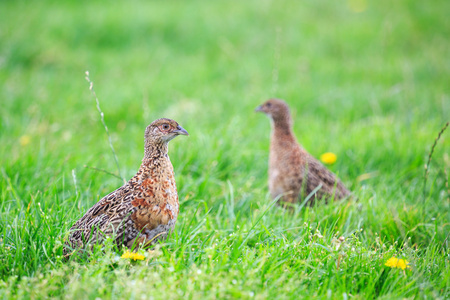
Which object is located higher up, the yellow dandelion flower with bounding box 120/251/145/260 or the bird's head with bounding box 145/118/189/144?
the bird's head with bounding box 145/118/189/144

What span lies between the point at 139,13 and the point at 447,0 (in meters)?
9.29

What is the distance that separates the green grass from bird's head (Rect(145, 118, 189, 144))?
2.15 ft

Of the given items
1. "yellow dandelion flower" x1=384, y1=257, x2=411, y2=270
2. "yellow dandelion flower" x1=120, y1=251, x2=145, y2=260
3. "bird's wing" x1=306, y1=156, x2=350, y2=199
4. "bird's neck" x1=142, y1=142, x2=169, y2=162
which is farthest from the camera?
"bird's wing" x1=306, y1=156, x2=350, y2=199

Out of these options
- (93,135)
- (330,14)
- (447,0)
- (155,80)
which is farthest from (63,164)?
(447,0)

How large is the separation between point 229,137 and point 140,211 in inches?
103

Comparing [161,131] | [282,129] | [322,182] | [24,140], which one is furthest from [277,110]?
[24,140]

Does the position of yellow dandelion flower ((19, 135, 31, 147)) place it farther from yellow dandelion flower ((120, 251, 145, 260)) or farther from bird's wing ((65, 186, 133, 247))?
yellow dandelion flower ((120, 251, 145, 260))

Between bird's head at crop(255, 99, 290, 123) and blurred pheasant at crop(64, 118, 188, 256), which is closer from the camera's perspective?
blurred pheasant at crop(64, 118, 188, 256)

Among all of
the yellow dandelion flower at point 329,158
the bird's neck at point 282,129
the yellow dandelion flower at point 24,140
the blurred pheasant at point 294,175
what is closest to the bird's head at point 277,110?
the bird's neck at point 282,129

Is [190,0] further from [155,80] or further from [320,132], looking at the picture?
[320,132]

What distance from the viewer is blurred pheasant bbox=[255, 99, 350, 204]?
15.7 ft

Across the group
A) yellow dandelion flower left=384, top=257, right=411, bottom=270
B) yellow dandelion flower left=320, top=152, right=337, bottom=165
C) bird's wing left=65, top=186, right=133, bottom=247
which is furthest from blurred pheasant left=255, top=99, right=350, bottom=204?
bird's wing left=65, top=186, right=133, bottom=247

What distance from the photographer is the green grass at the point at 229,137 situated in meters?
2.90

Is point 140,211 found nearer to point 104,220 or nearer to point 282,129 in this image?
point 104,220
